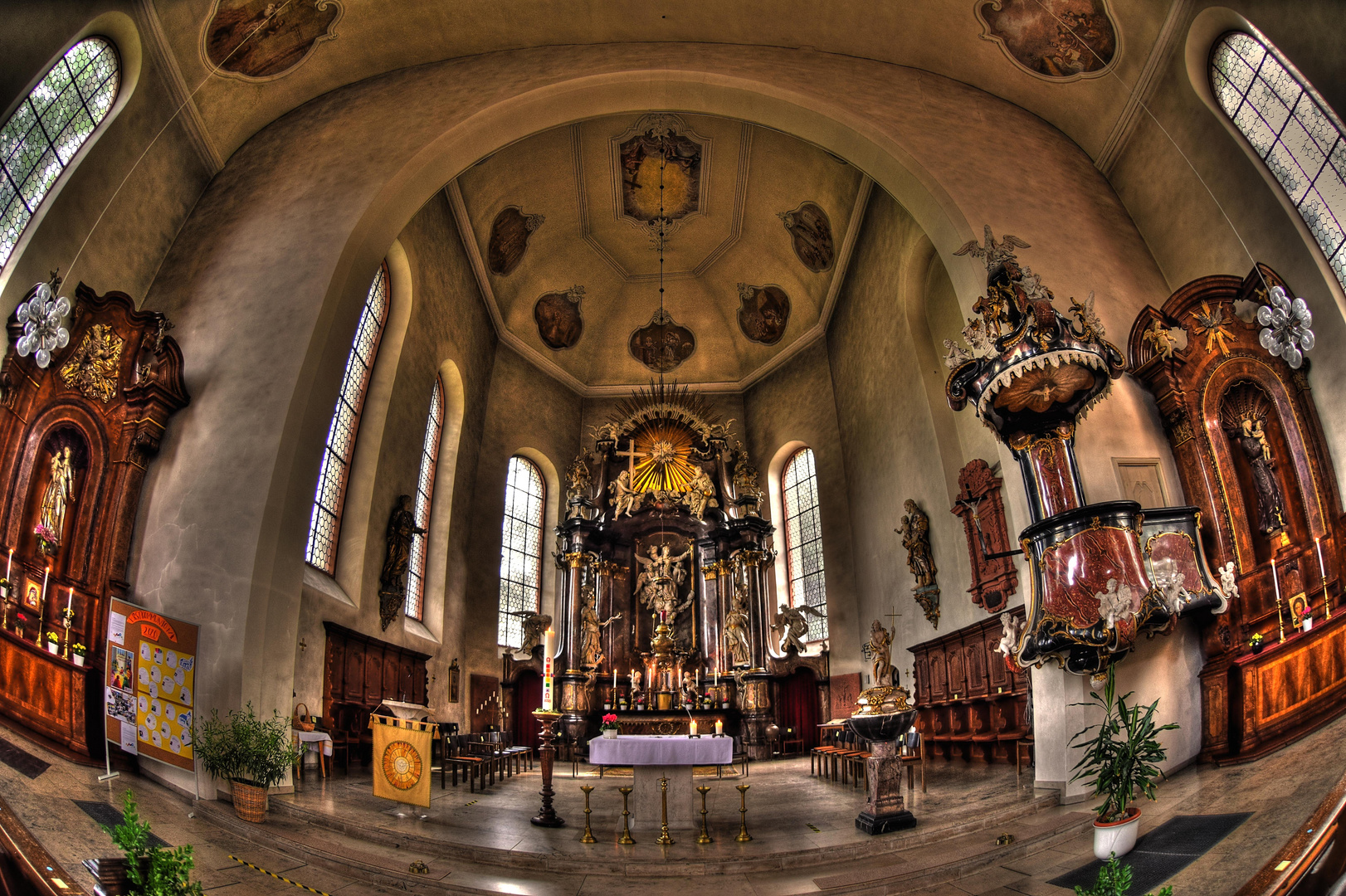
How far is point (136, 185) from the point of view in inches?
352

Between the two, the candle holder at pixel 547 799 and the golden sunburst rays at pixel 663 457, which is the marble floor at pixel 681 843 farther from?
the golden sunburst rays at pixel 663 457

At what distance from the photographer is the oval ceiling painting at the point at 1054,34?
9273mm

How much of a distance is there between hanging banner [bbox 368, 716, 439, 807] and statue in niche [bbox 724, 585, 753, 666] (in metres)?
9.40

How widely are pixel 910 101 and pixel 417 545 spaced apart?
11.1 metres

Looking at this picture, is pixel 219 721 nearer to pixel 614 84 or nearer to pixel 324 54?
pixel 324 54

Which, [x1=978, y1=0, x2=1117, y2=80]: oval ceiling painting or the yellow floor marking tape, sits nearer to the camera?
the yellow floor marking tape

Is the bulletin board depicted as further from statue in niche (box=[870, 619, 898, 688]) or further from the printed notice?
statue in niche (box=[870, 619, 898, 688])

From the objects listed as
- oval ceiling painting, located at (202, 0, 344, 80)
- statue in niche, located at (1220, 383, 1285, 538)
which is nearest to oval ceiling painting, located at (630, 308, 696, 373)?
oval ceiling painting, located at (202, 0, 344, 80)

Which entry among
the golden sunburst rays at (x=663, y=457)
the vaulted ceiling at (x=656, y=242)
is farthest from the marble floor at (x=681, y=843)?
the vaulted ceiling at (x=656, y=242)

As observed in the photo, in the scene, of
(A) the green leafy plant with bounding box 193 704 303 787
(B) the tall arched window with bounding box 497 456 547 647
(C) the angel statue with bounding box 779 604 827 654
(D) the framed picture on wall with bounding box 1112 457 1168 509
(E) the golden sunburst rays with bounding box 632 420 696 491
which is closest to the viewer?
(A) the green leafy plant with bounding box 193 704 303 787

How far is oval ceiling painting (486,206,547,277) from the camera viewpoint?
51.5ft

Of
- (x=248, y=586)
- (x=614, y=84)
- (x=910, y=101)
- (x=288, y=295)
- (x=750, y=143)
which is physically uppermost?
(x=750, y=143)

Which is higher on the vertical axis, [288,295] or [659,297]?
[659,297]

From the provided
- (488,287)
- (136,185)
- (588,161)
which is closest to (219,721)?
(136,185)
